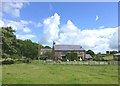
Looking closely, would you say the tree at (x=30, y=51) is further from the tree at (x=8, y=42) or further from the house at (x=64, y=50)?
the tree at (x=8, y=42)

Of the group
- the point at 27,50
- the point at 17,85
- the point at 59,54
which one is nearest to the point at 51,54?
the point at 59,54

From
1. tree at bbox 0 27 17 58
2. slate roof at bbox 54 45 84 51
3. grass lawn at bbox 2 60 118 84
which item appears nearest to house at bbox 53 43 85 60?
slate roof at bbox 54 45 84 51

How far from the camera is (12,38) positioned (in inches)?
2301

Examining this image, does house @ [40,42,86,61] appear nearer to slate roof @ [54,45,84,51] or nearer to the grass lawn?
slate roof @ [54,45,84,51]

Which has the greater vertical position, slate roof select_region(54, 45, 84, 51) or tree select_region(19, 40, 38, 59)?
slate roof select_region(54, 45, 84, 51)

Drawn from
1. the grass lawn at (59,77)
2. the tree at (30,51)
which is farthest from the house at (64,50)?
the grass lawn at (59,77)

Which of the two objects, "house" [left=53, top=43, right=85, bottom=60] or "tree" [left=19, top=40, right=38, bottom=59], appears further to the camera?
"house" [left=53, top=43, right=85, bottom=60]

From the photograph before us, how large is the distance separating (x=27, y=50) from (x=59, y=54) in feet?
45.7

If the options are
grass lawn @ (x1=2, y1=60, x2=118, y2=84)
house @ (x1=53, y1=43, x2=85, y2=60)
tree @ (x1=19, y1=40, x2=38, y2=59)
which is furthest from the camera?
house @ (x1=53, y1=43, x2=85, y2=60)

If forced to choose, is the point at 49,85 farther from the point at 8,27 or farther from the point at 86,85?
the point at 8,27

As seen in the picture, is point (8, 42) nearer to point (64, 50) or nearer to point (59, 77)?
point (59, 77)

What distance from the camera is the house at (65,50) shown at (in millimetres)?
98375

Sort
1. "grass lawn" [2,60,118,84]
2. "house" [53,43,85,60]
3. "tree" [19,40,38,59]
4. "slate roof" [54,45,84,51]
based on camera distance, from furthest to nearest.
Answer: "slate roof" [54,45,84,51] < "house" [53,43,85,60] < "tree" [19,40,38,59] < "grass lawn" [2,60,118,84]

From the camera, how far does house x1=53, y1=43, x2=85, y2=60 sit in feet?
323
